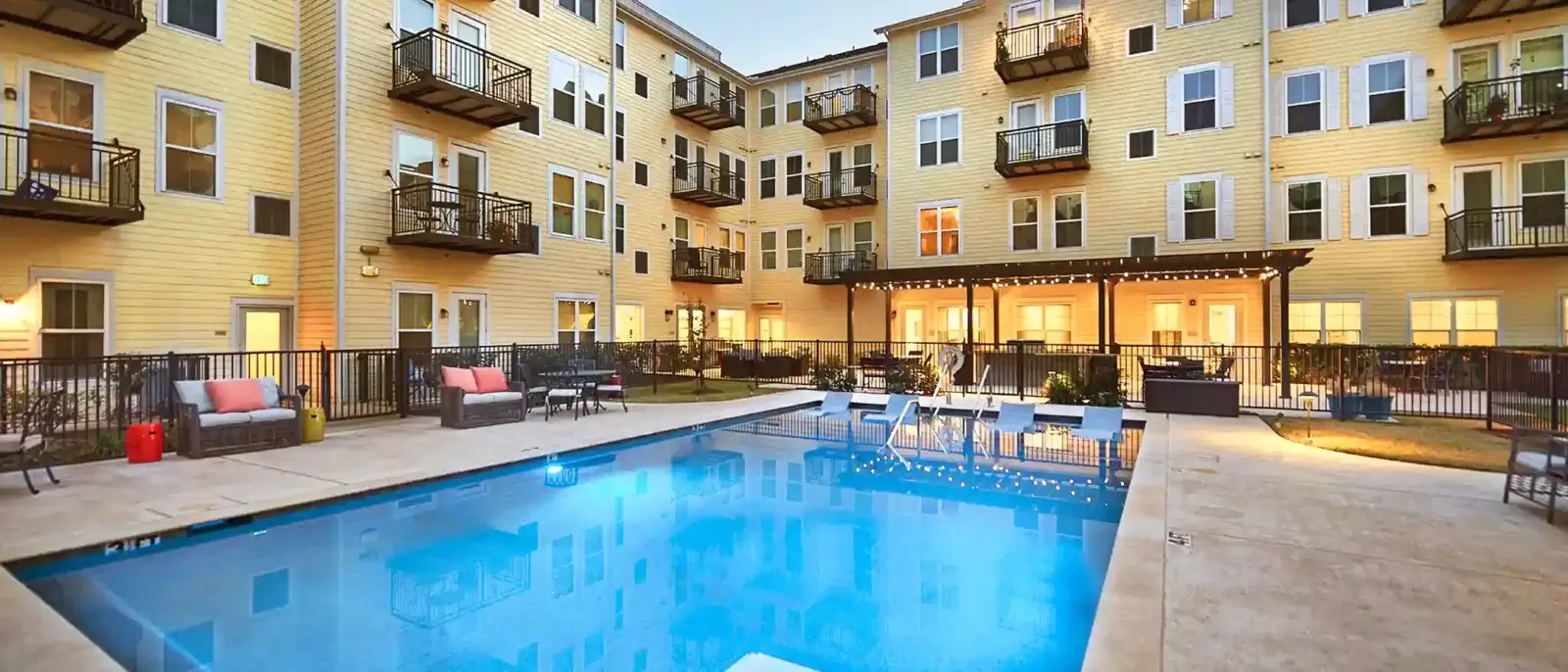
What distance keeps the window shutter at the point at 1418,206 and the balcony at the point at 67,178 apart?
85.2 ft

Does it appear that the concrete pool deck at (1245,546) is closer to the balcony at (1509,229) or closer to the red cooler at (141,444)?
the red cooler at (141,444)

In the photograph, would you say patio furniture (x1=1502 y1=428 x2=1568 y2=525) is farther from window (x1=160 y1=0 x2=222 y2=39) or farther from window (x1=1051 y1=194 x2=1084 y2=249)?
window (x1=160 y1=0 x2=222 y2=39)

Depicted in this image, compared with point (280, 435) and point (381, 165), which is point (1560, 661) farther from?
point (381, 165)

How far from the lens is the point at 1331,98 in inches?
677

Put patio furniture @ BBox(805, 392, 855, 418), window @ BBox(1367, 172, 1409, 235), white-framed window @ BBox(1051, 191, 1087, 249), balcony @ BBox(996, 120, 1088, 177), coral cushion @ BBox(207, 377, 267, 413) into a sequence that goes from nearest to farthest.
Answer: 1. coral cushion @ BBox(207, 377, 267, 413)
2. patio furniture @ BBox(805, 392, 855, 418)
3. window @ BBox(1367, 172, 1409, 235)
4. balcony @ BBox(996, 120, 1088, 177)
5. white-framed window @ BBox(1051, 191, 1087, 249)

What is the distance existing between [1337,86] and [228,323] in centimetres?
2536

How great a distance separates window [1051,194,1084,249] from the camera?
64.9 ft

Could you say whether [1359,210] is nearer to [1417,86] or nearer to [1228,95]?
[1417,86]

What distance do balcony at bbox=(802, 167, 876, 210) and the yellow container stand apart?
16.7 m

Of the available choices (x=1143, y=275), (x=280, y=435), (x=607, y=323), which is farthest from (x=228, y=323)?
(x=1143, y=275)

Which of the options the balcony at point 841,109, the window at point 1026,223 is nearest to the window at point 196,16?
the balcony at point 841,109

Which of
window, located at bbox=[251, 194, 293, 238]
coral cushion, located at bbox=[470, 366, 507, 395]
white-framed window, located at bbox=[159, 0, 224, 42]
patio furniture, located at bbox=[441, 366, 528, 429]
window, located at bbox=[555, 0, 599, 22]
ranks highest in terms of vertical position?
window, located at bbox=[555, 0, 599, 22]

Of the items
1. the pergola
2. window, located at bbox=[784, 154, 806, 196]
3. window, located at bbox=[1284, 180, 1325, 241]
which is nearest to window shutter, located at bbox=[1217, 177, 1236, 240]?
the pergola

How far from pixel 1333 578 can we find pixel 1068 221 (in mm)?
17200
